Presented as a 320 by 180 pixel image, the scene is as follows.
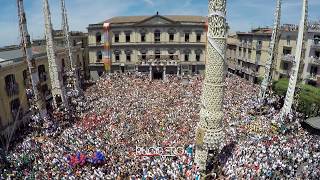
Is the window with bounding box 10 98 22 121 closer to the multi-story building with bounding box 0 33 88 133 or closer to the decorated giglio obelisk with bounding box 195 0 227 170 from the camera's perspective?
the multi-story building with bounding box 0 33 88 133

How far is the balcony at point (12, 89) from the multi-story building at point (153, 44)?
22.9m

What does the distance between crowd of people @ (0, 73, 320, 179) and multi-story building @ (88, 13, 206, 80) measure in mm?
16333

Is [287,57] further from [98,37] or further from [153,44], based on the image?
[98,37]

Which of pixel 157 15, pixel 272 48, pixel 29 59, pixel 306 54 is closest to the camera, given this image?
pixel 29 59

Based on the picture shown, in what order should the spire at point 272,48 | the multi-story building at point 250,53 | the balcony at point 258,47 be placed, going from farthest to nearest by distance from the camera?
the balcony at point 258,47, the multi-story building at point 250,53, the spire at point 272,48

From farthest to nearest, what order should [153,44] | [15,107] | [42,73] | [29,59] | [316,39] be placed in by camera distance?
[153,44]
[316,39]
[42,73]
[15,107]
[29,59]

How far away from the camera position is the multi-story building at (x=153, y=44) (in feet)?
157

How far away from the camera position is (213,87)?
682 inches

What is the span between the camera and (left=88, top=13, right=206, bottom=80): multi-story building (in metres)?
47.7

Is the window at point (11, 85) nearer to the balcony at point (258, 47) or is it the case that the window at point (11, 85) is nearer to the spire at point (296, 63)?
the spire at point (296, 63)

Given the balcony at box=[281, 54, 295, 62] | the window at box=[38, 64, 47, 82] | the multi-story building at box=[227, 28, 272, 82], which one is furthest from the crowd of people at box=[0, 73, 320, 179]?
the multi-story building at box=[227, 28, 272, 82]

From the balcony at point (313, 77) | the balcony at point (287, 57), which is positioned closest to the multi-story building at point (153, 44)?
the balcony at point (287, 57)

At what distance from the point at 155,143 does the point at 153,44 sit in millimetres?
29125

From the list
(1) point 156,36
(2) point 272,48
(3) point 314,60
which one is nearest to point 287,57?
(3) point 314,60
